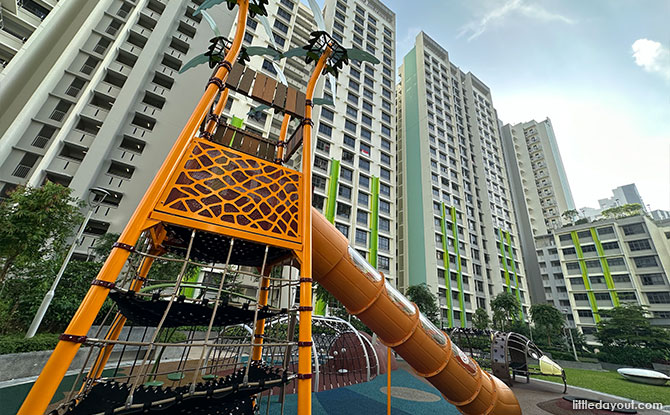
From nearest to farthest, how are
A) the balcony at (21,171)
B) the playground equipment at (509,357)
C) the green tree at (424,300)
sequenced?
the playground equipment at (509,357) → the balcony at (21,171) → the green tree at (424,300)

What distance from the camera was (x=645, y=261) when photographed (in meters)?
45.2

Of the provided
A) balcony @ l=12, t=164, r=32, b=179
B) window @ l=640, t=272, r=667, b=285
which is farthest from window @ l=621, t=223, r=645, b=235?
balcony @ l=12, t=164, r=32, b=179

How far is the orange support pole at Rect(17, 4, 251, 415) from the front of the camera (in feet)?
8.43

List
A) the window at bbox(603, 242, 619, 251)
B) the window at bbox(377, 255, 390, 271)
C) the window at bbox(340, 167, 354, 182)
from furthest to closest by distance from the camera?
the window at bbox(603, 242, 619, 251)
the window at bbox(340, 167, 354, 182)
the window at bbox(377, 255, 390, 271)

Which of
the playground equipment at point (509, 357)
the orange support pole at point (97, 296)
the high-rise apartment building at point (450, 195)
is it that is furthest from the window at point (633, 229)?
the orange support pole at point (97, 296)

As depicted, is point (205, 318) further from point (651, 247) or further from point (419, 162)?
point (651, 247)

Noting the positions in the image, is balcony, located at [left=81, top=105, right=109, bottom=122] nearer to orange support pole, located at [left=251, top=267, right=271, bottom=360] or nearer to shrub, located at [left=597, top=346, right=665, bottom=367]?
orange support pole, located at [left=251, top=267, right=271, bottom=360]

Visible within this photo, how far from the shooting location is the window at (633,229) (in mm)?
46656

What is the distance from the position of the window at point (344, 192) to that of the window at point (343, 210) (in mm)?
1315

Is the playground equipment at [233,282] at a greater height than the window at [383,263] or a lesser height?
lesser

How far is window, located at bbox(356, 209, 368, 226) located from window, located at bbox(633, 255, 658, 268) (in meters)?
49.2

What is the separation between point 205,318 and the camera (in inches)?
188

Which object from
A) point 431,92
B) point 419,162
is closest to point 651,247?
point 419,162

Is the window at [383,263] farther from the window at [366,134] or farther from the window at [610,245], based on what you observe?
the window at [610,245]
